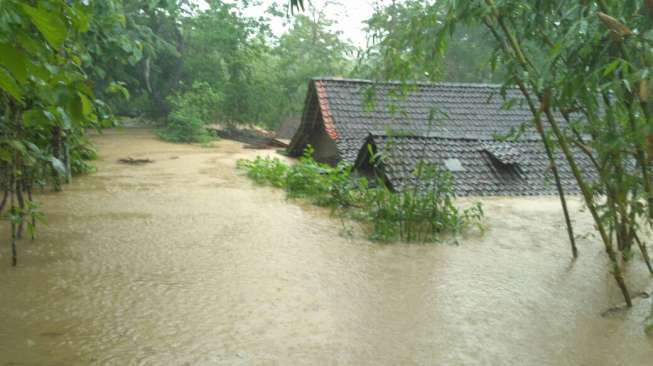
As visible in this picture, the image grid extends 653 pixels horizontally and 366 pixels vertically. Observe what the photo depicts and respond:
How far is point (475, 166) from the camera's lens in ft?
29.9

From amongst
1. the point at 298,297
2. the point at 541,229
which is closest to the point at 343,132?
the point at 541,229

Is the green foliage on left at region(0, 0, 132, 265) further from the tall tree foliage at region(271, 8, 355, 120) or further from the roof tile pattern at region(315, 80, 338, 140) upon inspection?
the tall tree foliage at region(271, 8, 355, 120)

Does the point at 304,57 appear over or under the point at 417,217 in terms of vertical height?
over

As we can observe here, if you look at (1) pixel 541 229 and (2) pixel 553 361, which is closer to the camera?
(2) pixel 553 361

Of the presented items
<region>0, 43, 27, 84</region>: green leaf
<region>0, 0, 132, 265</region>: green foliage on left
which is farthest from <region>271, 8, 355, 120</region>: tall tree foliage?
<region>0, 43, 27, 84</region>: green leaf

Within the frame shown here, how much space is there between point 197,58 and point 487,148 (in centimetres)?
1312

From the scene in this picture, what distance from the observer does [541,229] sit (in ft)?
21.4

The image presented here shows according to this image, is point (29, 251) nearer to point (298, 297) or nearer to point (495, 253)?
point (298, 297)

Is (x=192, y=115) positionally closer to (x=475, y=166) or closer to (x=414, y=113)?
(x=414, y=113)

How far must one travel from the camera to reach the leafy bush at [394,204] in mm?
6004

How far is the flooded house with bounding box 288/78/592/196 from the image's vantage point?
28.1 feet

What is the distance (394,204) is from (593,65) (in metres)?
3.54

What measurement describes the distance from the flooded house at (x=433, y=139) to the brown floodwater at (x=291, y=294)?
1949 mm

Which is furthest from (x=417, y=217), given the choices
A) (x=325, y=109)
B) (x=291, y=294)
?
(x=325, y=109)
